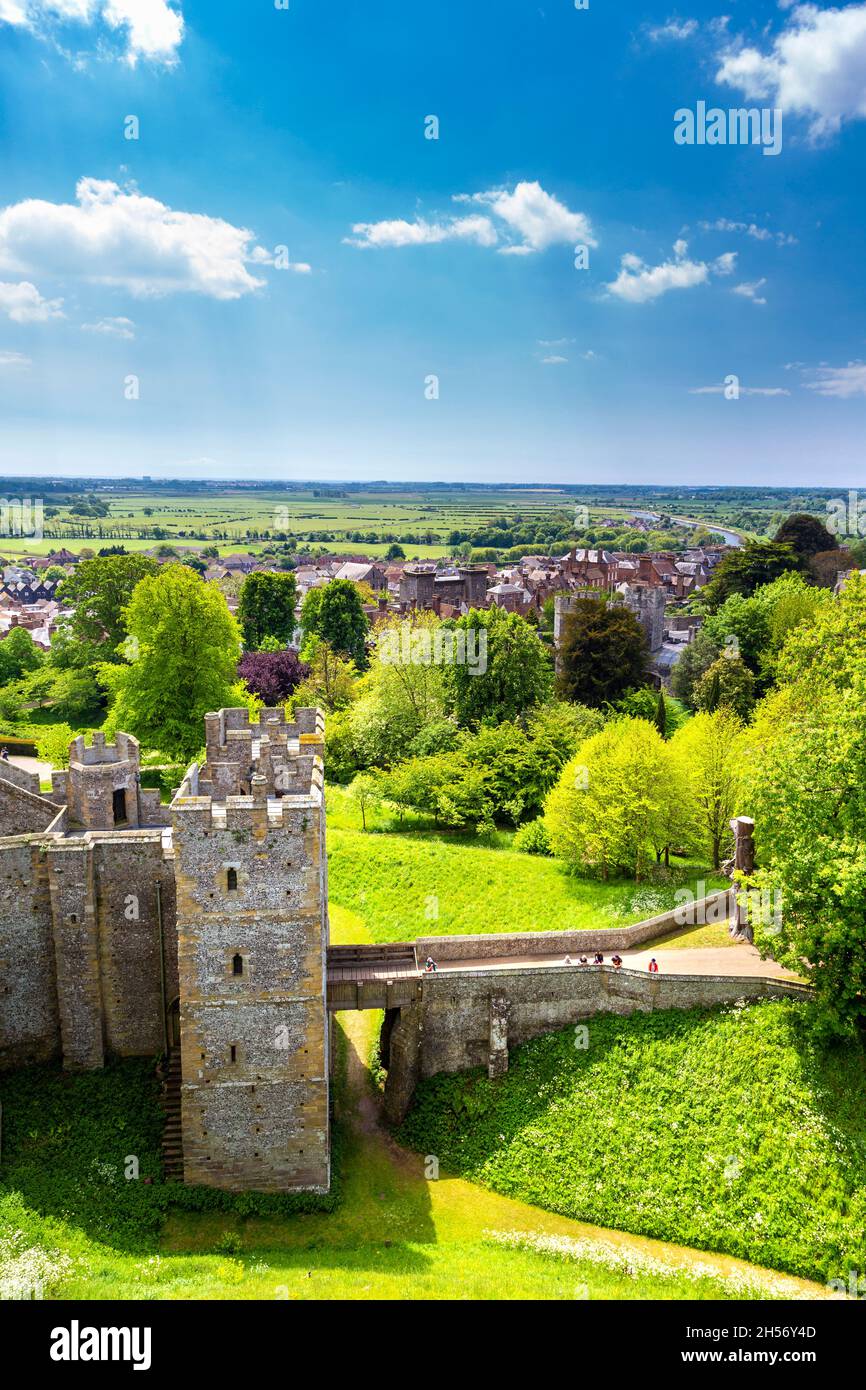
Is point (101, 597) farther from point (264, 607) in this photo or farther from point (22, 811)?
point (22, 811)

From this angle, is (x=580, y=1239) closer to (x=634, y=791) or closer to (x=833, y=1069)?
(x=833, y=1069)

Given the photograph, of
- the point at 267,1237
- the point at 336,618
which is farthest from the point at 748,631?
the point at 267,1237

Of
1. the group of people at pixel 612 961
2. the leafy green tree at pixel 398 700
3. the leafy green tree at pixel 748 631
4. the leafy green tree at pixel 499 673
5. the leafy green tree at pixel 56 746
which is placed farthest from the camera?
the leafy green tree at pixel 748 631

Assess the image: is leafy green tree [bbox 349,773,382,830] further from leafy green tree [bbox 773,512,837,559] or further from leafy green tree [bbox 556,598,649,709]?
leafy green tree [bbox 773,512,837,559]

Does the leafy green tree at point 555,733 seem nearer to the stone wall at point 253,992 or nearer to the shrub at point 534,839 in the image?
the shrub at point 534,839

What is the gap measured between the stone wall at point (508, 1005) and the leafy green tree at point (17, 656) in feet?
165

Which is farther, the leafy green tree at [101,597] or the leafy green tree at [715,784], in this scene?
the leafy green tree at [101,597]

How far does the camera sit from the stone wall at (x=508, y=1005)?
86.5 feet

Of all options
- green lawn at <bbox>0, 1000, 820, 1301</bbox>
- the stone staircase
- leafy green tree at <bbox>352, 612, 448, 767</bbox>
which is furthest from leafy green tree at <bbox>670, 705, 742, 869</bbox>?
the stone staircase

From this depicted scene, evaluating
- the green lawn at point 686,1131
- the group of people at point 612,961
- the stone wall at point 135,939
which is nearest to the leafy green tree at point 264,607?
the stone wall at point 135,939

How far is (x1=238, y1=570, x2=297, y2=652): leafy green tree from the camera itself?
73562 mm

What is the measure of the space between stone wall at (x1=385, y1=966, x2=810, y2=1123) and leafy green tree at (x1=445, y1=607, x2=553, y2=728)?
71.5 feet
